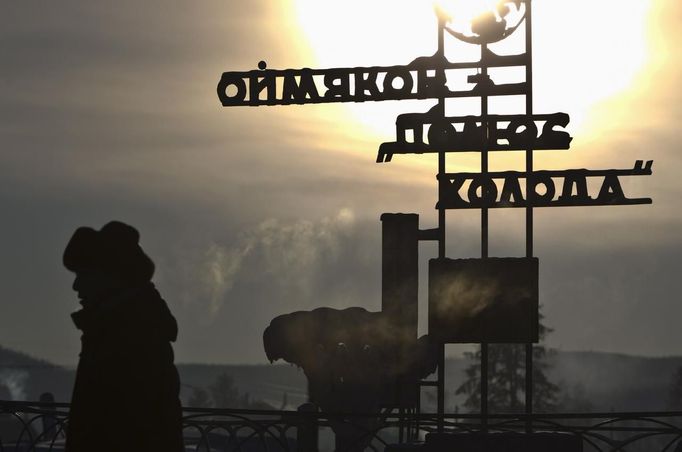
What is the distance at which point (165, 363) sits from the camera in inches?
349

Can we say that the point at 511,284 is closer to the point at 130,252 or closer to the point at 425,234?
the point at 425,234

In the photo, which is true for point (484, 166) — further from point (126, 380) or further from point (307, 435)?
point (126, 380)

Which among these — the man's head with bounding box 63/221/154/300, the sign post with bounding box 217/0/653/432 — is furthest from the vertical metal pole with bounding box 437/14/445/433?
the man's head with bounding box 63/221/154/300

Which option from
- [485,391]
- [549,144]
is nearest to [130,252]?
[485,391]

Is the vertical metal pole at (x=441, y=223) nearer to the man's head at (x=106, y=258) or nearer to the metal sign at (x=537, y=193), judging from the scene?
the metal sign at (x=537, y=193)

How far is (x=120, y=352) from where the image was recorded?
872 cm

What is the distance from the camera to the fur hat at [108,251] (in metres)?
8.82

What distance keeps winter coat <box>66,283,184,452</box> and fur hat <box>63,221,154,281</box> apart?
15 cm

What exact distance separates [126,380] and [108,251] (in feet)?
2.65

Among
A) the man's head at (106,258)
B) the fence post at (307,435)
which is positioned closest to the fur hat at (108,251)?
the man's head at (106,258)

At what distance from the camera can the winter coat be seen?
8594mm

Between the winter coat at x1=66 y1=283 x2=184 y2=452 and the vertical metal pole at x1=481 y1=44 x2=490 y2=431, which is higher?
the vertical metal pole at x1=481 y1=44 x2=490 y2=431

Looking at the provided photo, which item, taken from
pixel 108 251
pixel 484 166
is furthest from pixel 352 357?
pixel 108 251

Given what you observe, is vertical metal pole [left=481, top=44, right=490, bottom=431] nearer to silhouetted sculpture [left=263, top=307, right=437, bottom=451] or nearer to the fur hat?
silhouetted sculpture [left=263, top=307, right=437, bottom=451]
